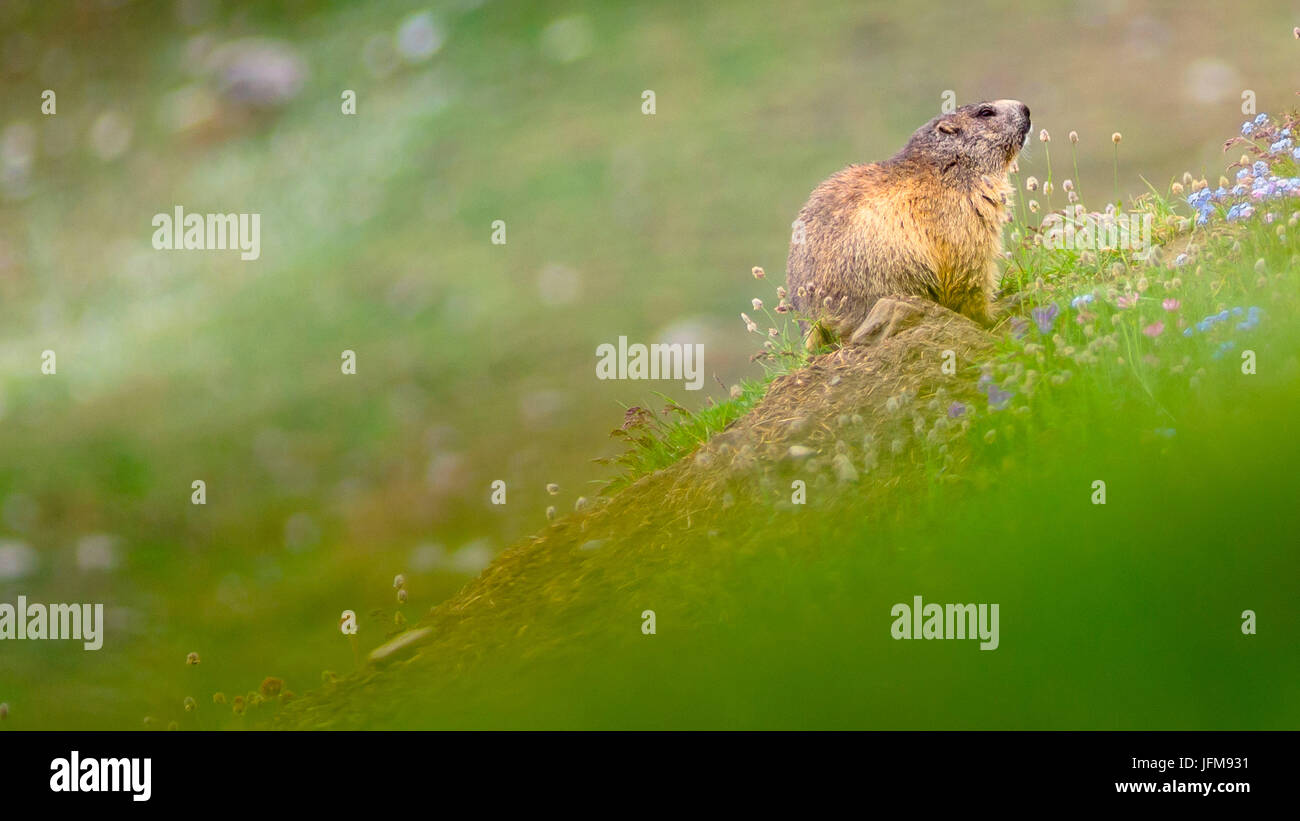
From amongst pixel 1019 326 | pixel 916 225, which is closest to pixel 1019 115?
pixel 916 225

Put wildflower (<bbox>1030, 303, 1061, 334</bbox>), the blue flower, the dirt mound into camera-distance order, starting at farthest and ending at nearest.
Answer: the blue flower → wildflower (<bbox>1030, 303, 1061, 334</bbox>) → the dirt mound

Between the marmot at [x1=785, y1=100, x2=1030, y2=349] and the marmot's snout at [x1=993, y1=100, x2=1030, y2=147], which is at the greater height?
the marmot's snout at [x1=993, y1=100, x2=1030, y2=147]

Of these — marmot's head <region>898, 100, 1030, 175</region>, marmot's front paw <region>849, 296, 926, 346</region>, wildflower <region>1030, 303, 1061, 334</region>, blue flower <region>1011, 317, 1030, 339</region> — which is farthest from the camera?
marmot's head <region>898, 100, 1030, 175</region>

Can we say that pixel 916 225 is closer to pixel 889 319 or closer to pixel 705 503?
pixel 889 319

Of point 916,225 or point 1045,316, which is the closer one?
point 1045,316

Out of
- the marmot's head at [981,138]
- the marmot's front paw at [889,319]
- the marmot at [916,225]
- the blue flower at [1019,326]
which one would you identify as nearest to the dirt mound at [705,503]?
the marmot's front paw at [889,319]

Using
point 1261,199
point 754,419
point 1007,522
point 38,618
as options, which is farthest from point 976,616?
point 38,618

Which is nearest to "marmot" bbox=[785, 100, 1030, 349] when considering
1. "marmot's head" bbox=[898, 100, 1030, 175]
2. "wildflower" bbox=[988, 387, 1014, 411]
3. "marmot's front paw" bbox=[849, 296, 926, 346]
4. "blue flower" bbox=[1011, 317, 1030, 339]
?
"marmot's head" bbox=[898, 100, 1030, 175]

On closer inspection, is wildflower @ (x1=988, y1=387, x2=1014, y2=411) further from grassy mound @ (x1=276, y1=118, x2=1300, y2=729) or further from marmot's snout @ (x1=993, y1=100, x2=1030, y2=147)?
marmot's snout @ (x1=993, y1=100, x2=1030, y2=147)
